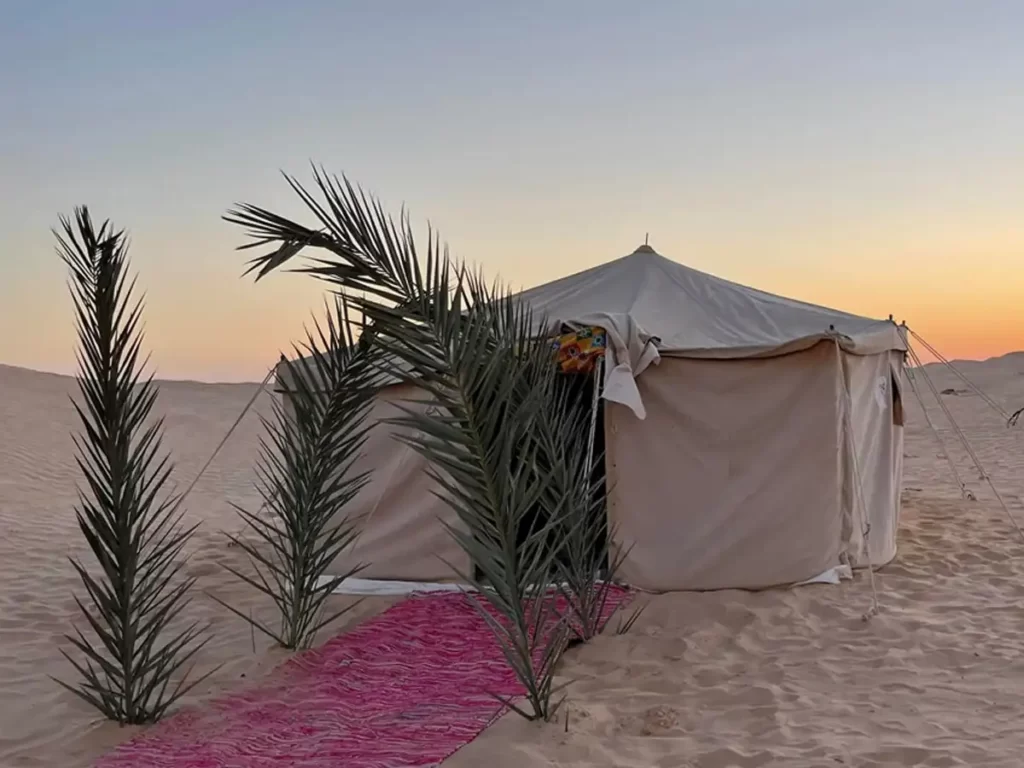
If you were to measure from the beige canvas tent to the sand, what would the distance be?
32cm

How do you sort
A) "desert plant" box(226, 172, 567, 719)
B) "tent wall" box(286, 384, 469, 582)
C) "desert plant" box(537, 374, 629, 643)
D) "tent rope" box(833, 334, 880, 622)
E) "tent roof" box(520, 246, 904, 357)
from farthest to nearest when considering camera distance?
"tent wall" box(286, 384, 469, 582), "tent roof" box(520, 246, 904, 357), "tent rope" box(833, 334, 880, 622), "desert plant" box(537, 374, 629, 643), "desert plant" box(226, 172, 567, 719)

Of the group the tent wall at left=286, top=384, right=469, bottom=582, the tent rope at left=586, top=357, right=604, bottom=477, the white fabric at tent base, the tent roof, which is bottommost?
the white fabric at tent base

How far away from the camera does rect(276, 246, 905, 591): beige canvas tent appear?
6344 mm

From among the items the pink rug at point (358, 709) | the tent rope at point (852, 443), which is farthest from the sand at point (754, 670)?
the tent rope at point (852, 443)

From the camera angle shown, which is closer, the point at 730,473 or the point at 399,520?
the point at 730,473

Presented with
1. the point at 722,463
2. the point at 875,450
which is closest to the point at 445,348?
the point at 722,463

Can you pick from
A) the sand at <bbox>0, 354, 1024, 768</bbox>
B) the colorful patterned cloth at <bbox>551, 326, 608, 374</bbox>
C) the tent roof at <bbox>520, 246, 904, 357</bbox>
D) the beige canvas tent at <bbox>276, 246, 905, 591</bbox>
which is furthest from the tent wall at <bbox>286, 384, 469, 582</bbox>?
the tent roof at <bbox>520, 246, 904, 357</bbox>

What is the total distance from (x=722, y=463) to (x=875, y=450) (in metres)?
1.62

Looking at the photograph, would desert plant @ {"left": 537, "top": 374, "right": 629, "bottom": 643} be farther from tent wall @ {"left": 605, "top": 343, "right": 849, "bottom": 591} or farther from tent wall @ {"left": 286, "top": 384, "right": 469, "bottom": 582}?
tent wall @ {"left": 286, "top": 384, "right": 469, "bottom": 582}

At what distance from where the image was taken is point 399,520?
7043 mm

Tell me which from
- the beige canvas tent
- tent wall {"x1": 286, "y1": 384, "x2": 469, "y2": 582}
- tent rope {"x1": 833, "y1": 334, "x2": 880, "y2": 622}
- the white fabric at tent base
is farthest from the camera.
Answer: tent wall {"x1": 286, "y1": 384, "x2": 469, "y2": 582}

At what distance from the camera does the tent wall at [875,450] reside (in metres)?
6.62

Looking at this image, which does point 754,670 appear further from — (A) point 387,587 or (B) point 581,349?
(A) point 387,587

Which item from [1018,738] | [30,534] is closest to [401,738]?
[1018,738]
